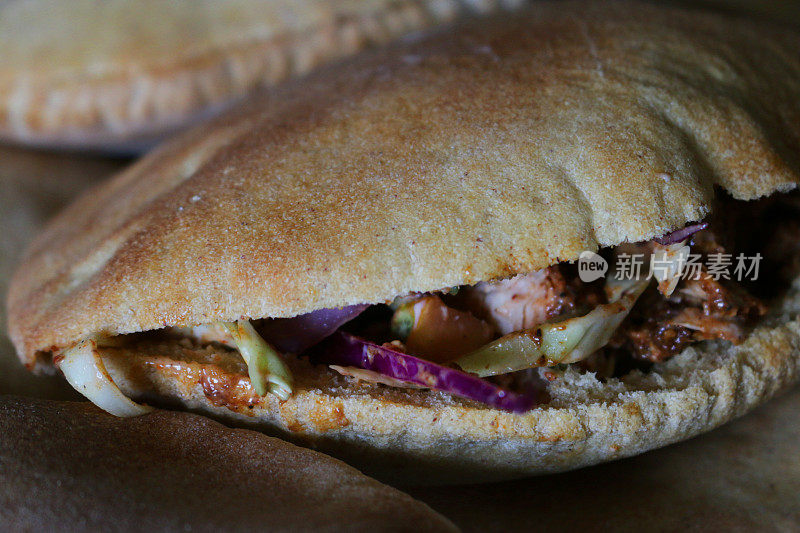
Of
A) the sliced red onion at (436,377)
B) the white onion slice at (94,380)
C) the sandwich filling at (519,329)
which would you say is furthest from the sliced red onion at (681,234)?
the white onion slice at (94,380)

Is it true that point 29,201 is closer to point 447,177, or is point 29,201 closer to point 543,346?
point 447,177

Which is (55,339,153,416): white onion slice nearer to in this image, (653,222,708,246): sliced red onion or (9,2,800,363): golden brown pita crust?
(9,2,800,363): golden brown pita crust

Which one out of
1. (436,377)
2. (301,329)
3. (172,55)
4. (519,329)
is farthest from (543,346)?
(172,55)

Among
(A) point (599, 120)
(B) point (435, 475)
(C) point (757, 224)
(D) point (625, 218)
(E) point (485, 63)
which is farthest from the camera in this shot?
(C) point (757, 224)

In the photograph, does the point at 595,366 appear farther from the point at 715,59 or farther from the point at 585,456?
the point at 715,59

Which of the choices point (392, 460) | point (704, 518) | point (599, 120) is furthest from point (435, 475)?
point (599, 120)

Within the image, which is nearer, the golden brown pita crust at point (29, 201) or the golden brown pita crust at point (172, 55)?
the golden brown pita crust at point (29, 201)

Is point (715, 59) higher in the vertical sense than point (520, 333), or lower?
higher

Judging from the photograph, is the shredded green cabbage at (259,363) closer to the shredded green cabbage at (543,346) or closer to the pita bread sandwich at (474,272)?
the pita bread sandwich at (474,272)
